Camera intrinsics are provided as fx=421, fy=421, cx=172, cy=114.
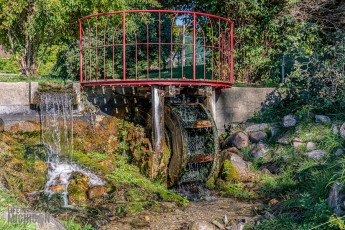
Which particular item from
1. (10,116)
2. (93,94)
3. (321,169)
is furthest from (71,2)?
(321,169)

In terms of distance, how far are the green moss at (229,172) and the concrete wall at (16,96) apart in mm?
4034

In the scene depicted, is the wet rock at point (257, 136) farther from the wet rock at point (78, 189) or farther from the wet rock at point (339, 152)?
the wet rock at point (78, 189)

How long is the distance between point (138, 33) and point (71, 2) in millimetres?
3484

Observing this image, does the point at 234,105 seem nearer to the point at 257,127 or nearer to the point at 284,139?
the point at 257,127

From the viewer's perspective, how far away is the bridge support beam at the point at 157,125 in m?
8.16

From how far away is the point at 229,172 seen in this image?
834 centimetres

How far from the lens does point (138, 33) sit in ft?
41.2

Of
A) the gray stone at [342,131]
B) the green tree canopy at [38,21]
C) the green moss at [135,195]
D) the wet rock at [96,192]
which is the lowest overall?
the green moss at [135,195]

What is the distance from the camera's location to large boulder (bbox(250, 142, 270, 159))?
862 centimetres

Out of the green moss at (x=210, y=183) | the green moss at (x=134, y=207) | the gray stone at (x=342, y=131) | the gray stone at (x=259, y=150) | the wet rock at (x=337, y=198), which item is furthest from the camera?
the gray stone at (x=259, y=150)

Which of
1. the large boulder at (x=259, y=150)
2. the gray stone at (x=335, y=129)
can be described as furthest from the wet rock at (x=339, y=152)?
the large boulder at (x=259, y=150)

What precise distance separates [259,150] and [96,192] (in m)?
3.60

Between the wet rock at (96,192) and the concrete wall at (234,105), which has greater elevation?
the concrete wall at (234,105)

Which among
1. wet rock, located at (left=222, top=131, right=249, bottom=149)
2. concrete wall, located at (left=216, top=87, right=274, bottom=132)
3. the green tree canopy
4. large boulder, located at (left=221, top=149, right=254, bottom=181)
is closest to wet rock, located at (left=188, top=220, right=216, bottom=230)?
large boulder, located at (left=221, top=149, right=254, bottom=181)
